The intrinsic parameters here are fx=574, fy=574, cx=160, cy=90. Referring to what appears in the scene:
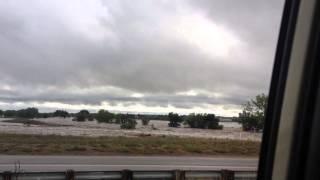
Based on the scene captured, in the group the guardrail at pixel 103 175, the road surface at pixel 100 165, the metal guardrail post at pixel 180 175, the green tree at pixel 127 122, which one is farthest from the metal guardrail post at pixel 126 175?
the green tree at pixel 127 122

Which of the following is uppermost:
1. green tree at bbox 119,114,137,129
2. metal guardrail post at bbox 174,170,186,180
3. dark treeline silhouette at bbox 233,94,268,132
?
dark treeline silhouette at bbox 233,94,268,132

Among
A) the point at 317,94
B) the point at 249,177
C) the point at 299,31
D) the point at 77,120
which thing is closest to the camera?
the point at 317,94

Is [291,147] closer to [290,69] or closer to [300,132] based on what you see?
[300,132]

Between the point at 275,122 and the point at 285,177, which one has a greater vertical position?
the point at 275,122

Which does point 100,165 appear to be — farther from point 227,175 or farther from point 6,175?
point 6,175

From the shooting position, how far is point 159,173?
16.6 m

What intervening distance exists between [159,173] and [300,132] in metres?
14.8

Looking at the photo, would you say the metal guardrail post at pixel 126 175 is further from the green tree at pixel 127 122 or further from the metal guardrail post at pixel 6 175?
the green tree at pixel 127 122

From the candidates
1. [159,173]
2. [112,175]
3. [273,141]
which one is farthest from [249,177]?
[273,141]

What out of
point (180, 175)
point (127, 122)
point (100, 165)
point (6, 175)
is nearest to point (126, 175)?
point (180, 175)

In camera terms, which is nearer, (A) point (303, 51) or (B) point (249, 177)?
(A) point (303, 51)

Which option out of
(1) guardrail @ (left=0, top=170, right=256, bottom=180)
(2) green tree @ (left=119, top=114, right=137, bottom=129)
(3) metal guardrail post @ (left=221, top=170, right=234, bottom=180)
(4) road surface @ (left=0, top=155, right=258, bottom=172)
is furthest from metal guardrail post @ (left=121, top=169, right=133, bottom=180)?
(2) green tree @ (left=119, top=114, right=137, bottom=129)

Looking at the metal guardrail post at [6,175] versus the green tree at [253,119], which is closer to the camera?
the green tree at [253,119]

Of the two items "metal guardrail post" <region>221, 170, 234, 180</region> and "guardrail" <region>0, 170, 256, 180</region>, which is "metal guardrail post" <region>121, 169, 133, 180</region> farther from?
"metal guardrail post" <region>221, 170, 234, 180</region>
